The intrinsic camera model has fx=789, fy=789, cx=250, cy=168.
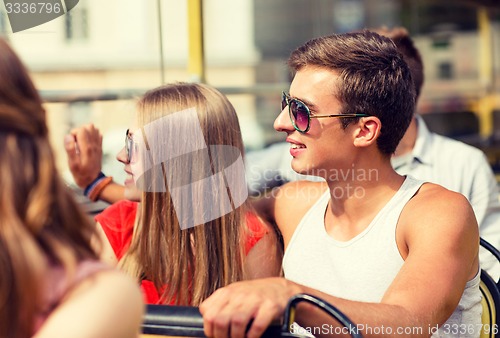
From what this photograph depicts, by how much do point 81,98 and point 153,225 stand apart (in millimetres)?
1159

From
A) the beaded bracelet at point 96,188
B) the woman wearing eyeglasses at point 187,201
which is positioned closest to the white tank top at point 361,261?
the woman wearing eyeglasses at point 187,201

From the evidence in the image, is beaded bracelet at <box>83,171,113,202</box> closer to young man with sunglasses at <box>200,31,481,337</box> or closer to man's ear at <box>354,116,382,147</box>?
young man with sunglasses at <box>200,31,481,337</box>

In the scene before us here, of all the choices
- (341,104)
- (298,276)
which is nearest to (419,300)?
(298,276)

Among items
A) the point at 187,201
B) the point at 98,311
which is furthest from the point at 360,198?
the point at 98,311

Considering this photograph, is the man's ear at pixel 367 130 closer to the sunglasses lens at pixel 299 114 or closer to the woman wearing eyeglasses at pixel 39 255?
the sunglasses lens at pixel 299 114

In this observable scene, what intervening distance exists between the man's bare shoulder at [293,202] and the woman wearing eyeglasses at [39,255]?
3.52ft

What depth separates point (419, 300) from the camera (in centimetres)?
156

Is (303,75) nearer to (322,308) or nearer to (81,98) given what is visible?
(322,308)

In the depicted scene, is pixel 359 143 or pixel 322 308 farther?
pixel 359 143

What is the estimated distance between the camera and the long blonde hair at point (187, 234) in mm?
2006

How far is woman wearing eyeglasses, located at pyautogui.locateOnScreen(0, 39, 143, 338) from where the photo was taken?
1.08 meters
